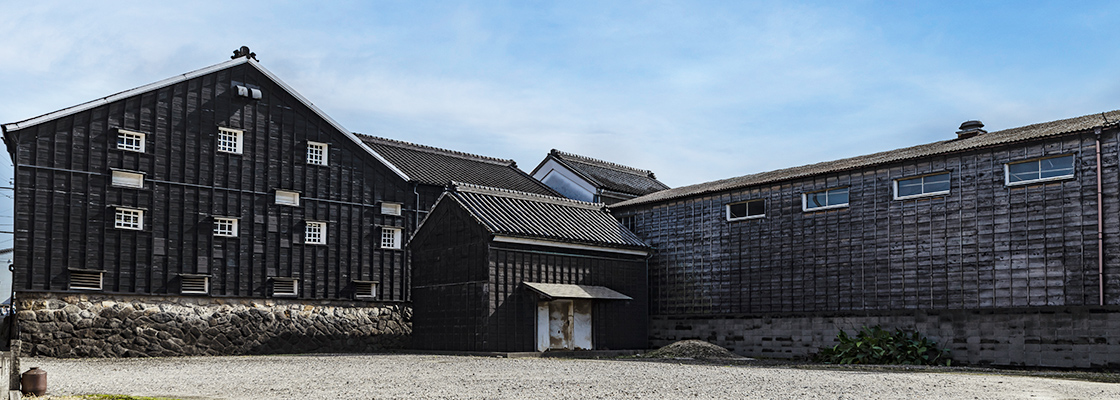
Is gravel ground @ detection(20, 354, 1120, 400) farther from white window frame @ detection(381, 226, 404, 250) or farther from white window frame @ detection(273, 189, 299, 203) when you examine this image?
white window frame @ detection(381, 226, 404, 250)

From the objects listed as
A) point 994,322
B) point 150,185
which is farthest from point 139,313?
point 994,322

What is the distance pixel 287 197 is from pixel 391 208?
3289 mm

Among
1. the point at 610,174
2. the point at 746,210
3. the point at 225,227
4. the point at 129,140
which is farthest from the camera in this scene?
the point at 610,174

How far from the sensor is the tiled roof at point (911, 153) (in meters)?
17.9

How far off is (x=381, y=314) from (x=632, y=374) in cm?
1342

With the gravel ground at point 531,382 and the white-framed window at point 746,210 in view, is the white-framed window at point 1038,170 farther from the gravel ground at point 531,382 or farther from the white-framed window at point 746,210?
the white-framed window at point 746,210

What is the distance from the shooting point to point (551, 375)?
14586 mm

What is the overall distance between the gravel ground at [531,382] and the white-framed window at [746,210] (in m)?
6.71

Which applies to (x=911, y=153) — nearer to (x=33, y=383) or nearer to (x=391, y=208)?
(x=391, y=208)

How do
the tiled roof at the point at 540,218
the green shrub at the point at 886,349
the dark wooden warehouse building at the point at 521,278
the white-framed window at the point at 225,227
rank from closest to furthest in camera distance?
the green shrub at the point at 886,349 → the dark wooden warehouse building at the point at 521,278 → the tiled roof at the point at 540,218 → the white-framed window at the point at 225,227

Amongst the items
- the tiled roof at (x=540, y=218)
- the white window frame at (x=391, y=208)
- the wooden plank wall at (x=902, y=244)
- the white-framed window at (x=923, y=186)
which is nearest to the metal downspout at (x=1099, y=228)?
the wooden plank wall at (x=902, y=244)

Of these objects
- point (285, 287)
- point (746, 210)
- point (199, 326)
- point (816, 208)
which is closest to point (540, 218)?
point (746, 210)

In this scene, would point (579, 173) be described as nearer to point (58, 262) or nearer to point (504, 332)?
point (504, 332)

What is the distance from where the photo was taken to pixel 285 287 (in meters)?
24.7
